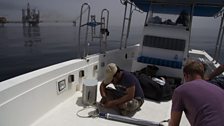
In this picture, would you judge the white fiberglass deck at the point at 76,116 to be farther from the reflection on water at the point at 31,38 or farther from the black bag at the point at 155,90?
the reflection on water at the point at 31,38

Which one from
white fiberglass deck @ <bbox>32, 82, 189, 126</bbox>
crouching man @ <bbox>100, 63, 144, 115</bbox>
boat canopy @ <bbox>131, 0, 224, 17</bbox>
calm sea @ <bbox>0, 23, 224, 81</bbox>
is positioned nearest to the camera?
white fiberglass deck @ <bbox>32, 82, 189, 126</bbox>

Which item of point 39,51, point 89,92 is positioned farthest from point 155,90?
point 39,51

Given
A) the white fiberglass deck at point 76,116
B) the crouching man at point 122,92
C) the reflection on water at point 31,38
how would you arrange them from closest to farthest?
the white fiberglass deck at point 76,116, the crouching man at point 122,92, the reflection on water at point 31,38

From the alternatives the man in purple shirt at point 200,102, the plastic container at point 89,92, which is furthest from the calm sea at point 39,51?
the man in purple shirt at point 200,102

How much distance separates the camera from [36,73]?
289 cm

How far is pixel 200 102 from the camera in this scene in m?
1.64

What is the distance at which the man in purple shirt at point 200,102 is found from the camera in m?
1.61

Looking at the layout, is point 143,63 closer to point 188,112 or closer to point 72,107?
point 72,107

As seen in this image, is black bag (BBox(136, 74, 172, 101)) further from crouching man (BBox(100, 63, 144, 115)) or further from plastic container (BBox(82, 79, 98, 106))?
plastic container (BBox(82, 79, 98, 106))

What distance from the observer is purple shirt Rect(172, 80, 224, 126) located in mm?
1606

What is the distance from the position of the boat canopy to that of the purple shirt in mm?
3609

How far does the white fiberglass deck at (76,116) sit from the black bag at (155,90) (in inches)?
4.2

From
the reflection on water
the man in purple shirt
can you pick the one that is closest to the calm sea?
the reflection on water

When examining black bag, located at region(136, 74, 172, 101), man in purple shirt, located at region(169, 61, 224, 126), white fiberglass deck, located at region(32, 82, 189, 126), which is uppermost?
man in purple shirt, located at region(169, 61, 224, 126)
